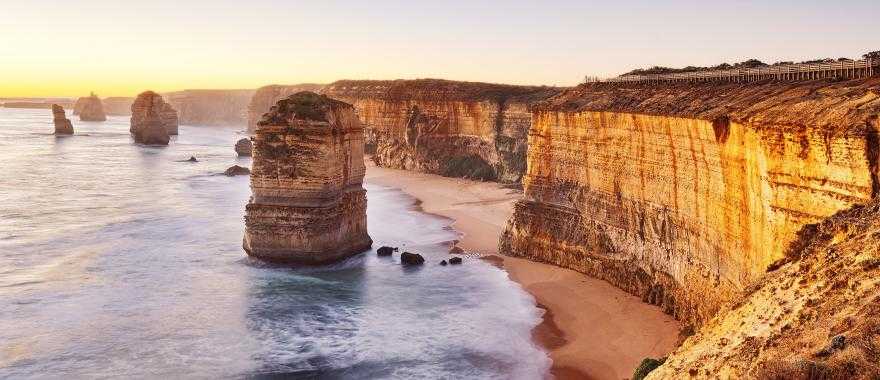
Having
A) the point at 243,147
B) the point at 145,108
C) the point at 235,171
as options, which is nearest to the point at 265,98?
the point at 145,108

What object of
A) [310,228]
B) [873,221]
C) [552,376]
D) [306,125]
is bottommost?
[552,376]

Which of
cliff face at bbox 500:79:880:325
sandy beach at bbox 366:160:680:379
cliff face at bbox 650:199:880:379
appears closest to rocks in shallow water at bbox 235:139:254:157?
sandy beach at bbox 366:160:680:379

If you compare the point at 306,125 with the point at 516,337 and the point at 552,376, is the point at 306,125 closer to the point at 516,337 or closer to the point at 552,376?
the point at 516,337

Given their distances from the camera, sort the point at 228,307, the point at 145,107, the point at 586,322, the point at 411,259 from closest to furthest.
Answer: the point at 586,322 < the point at 228,307 < the point at 411,259 < the point at 145,107

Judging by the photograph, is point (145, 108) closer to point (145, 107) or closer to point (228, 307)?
point (145, 107)

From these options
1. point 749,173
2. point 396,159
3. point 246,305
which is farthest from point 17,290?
point 396,159

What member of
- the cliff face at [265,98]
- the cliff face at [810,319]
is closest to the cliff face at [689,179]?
the cliff face at [810,319]
